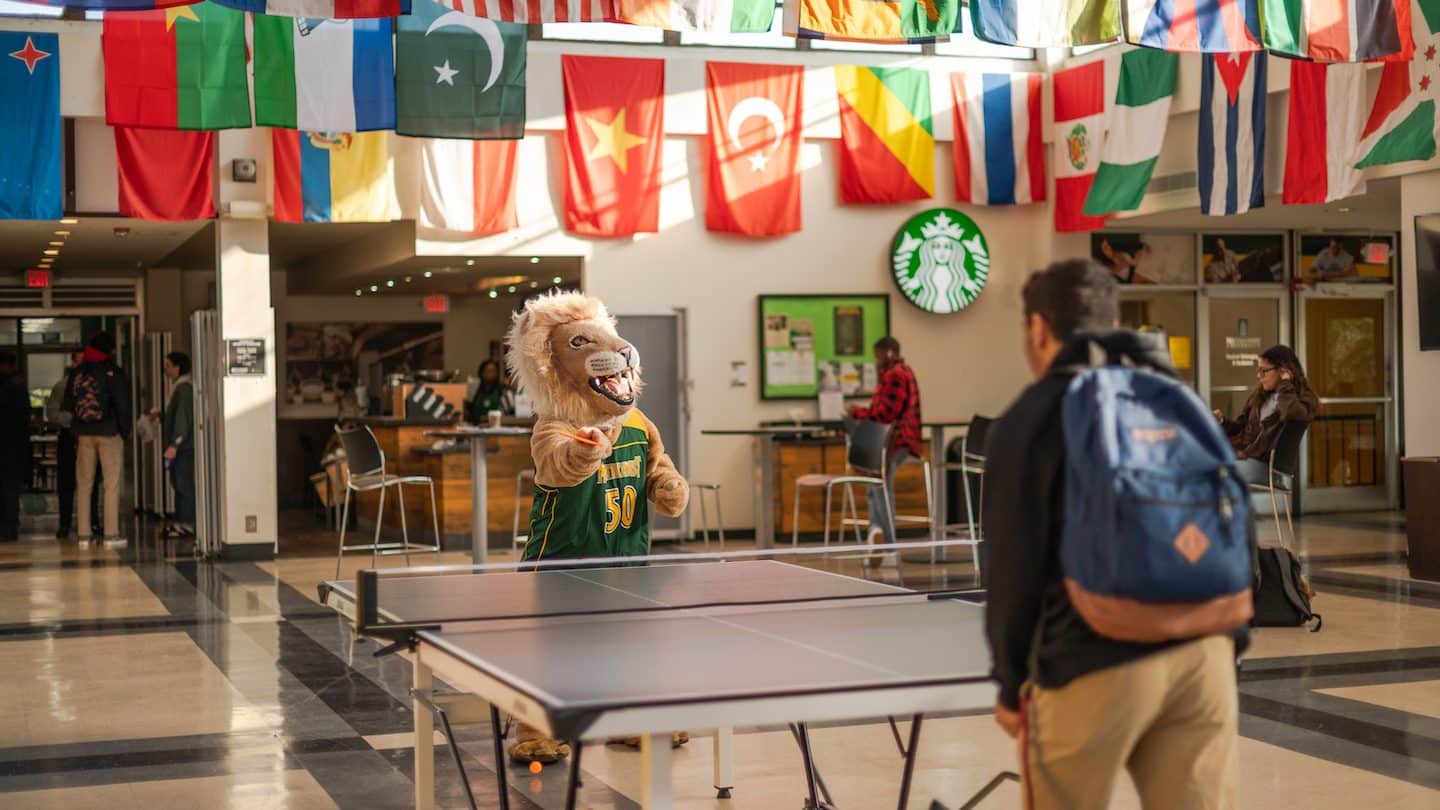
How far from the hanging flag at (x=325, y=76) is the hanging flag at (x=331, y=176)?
839mm

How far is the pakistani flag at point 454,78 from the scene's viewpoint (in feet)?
34.6

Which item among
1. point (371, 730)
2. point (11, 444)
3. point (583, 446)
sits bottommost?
point (371, 730)

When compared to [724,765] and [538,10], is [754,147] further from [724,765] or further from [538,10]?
[724,765]

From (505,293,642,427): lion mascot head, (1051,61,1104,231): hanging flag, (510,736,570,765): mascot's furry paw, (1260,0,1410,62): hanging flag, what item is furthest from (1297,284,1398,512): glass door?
(510,736,570,765): mascot's furry paw

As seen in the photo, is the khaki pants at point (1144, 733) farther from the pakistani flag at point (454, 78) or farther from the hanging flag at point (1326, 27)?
the pakistani flag at point (454, 78)

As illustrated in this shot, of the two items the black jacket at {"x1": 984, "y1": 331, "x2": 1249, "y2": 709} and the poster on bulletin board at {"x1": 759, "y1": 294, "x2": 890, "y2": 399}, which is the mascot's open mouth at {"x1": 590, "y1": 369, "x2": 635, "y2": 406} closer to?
the black jacket at {"x1": 984, "y1": 331, "x2": 1249, "y2": 709}

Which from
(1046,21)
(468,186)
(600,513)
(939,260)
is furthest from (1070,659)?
(939,260)

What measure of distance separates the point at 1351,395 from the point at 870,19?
8.07 m

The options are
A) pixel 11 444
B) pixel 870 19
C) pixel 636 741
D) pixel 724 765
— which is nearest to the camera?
pixel 724 765

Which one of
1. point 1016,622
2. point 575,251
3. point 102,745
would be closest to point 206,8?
point 575,251

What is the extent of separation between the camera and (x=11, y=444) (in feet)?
48.2

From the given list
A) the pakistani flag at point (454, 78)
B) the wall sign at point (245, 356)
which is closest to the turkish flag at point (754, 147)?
the pakistani flag at point (454, 78)

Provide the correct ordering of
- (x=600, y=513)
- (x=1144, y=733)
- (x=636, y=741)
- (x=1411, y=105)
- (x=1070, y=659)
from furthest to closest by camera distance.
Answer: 1. (x=1411, y=105)
2. (x=636, y=741)
3. (x=600, y=513)
4. (x=1144, y=733)
5. (x=1070, y=659)

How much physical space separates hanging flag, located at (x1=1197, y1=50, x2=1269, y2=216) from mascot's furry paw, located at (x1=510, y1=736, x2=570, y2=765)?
310 inches
